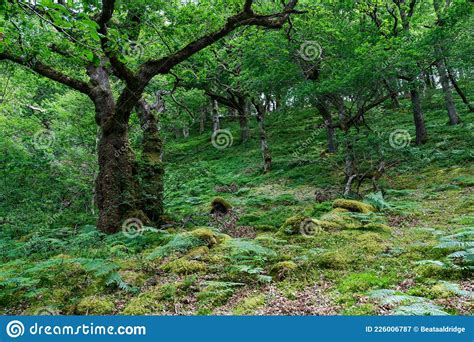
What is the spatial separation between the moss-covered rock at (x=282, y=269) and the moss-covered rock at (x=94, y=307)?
2.55 m

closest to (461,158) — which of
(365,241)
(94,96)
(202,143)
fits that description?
(365,241)

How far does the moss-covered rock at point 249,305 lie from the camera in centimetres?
465

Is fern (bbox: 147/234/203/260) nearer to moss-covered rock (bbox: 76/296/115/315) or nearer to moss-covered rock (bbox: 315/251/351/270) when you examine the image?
moss-covered rock (bbox: 76/296/115/315)

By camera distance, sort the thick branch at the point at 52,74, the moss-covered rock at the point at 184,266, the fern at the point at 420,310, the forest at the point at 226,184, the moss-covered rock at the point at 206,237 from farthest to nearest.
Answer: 1. the thick branch at the point at 52,74
2. the moss-covered rock at the point at 206,237
3. the moss-covered rock at the point at 184,266
4. the forest at the point at 226,184
5. the fern at the point at 420,310

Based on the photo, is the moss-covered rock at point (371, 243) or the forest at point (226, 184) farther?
the moss-covered rock at point (371, 243)

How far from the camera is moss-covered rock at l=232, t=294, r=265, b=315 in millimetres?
4648

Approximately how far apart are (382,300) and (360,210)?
6.24 metres

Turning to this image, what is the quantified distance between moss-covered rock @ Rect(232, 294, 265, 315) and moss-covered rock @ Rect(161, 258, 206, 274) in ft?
5.37

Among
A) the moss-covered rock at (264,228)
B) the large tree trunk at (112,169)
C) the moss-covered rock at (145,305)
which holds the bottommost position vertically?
the moss-covered rock at (145,305)

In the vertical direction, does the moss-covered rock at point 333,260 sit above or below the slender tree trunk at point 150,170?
below

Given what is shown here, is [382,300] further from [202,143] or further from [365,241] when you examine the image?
[202,143]

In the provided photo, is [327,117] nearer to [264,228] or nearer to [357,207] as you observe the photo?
[357,207]

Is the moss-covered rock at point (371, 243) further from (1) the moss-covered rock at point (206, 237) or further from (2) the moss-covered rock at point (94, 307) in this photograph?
(2) the moss-covered rock at point (94, 307)

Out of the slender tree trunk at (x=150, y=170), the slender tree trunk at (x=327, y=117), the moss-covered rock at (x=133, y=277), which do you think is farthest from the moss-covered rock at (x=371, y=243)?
the slender tree trunk at (x=327, y=117)
